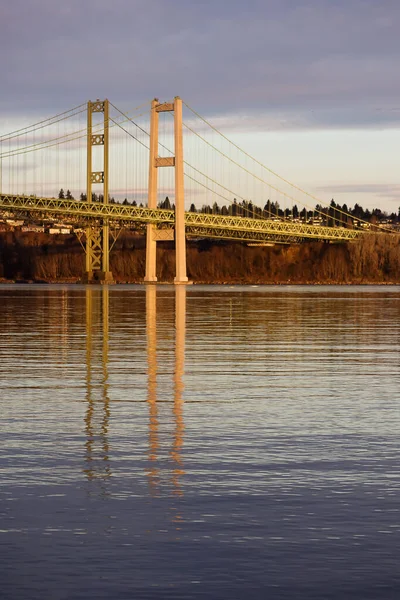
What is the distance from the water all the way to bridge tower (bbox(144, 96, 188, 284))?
71.6 m

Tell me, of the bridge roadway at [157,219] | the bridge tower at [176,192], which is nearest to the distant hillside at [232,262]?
the bridge roadway at [157,219]

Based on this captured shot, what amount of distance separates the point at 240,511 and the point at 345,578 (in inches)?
51.4

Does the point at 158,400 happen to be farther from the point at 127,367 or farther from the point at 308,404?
the point at 127,367

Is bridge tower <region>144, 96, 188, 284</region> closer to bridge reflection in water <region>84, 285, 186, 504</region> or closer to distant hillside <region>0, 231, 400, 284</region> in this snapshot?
Result: distant hillside <region>0, 231, 400, 284</region>

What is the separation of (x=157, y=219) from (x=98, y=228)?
5.38 metres

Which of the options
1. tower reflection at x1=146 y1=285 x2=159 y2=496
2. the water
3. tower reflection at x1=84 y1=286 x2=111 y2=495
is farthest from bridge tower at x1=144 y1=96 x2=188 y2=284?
the water

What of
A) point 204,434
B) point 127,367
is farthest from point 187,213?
point 204,434

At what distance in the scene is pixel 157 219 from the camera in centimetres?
9000

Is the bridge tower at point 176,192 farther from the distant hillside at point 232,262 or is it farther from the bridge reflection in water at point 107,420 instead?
Result: the bridge reflection in water at point 107,420

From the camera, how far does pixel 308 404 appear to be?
438 inches

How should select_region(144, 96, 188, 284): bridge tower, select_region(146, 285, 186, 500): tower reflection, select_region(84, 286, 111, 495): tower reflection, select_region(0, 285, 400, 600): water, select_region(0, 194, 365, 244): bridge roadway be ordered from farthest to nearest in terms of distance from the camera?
select_region(144, 96, 188, 284): bridge tower
select_region(0, 194, 365, 244): bridge roadway
select_region(84, 286, 111, 495): tower reflection
select_region(146, 285, 186, 500): tower reflection
select_region(0, 285, 400, 600): water

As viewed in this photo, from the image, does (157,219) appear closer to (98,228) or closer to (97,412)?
(98,228)

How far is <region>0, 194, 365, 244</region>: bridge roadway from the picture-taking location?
81.8 meters

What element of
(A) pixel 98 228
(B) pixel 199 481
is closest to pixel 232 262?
(A) pixel 98 228
